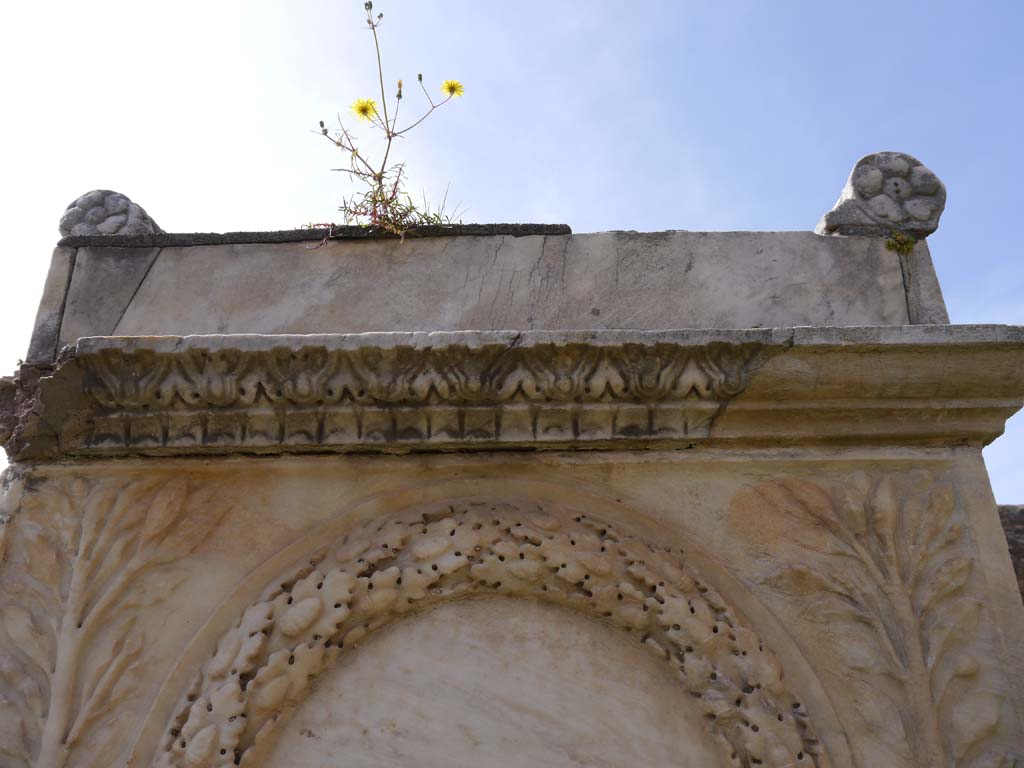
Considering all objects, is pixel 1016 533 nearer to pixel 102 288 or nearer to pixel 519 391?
pixel 519 391

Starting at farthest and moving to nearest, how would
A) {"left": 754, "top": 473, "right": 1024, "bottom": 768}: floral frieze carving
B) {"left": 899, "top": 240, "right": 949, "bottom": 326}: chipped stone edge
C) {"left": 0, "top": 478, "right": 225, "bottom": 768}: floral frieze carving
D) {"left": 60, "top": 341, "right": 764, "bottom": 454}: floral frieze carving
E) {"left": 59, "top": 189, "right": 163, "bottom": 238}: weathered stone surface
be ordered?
{"left": 59, "top": 189, "right": 163, "bottom": 238}: weathered stone surface
{"left": 899, "top": 240, "right": 949, "bottom": 326}: chipped stone edge
{"left": 60, "top": 341, "right": 764, "bottom": 454}: floral frieze carving
{"left": 0, "top": 478, "right": 225, "bottom": 768}: floral frieze carving
{"left": 754, "top": 473, "right": 1024, "bottom": 768}: floral frieze carving

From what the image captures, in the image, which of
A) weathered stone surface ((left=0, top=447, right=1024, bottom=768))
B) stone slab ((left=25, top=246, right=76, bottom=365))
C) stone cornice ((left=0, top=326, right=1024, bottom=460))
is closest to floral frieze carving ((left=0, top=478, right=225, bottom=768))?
weathered stone surface ((left=0, top=447, right=1024, bottom=768))

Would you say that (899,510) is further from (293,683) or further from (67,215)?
(67,215)

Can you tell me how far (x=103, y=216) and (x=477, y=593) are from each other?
1583 millimetres

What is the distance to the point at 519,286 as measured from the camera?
2881 mm

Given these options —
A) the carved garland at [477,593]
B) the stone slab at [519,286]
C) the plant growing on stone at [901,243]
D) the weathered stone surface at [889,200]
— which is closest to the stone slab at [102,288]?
the stone slab at [519,286]

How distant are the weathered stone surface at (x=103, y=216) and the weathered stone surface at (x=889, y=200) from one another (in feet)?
6.46

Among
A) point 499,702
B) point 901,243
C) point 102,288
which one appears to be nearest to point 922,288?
point 901,243

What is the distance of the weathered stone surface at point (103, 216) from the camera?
3047 millimetres

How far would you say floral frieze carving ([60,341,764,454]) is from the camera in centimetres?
252

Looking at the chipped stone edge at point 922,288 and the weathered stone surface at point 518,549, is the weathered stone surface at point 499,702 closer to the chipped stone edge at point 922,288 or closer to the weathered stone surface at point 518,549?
the weathered stone surface at point 518,549

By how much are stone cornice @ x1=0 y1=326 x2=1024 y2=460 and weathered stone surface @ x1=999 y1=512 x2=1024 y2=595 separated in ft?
2.41

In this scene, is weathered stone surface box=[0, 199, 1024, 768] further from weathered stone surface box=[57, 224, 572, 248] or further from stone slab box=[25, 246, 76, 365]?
weathered stone surface box=[57, 224, 572, 248]

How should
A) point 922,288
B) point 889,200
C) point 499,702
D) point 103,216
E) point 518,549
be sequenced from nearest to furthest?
1. point 499,702
2. point 518,549
3. point 922,288
4. point 889,200
5. point 103,216
